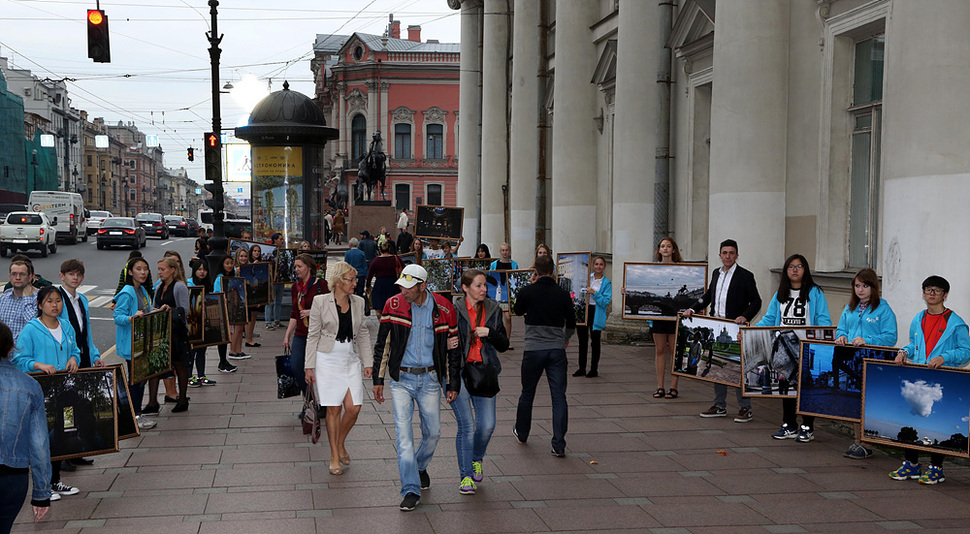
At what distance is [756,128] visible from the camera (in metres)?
12.8

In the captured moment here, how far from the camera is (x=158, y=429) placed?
10227 mm

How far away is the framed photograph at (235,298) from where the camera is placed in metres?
15.1

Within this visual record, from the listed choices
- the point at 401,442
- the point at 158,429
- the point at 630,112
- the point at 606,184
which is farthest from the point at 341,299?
the point at 606,184

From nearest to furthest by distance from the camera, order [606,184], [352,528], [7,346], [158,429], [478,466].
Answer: [7,346] → [352,528] → [478,466] → [158,429] → [606,184]

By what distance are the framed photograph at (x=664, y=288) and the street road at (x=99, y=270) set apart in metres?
7.06

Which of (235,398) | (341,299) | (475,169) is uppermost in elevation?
(475,169)

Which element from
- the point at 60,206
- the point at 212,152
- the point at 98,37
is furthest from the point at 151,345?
the point at 60,206

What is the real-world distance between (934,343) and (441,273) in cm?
1240

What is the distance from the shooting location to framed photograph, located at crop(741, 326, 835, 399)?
31.5ft

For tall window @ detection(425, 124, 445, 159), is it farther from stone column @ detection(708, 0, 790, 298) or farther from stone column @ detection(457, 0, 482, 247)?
stone column @ detection(708, 0, 790, 298)

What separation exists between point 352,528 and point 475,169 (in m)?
25.9

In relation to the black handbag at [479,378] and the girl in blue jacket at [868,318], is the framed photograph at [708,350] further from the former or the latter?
the black handbag at [479,378]

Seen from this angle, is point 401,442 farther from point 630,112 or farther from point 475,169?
point 475,169

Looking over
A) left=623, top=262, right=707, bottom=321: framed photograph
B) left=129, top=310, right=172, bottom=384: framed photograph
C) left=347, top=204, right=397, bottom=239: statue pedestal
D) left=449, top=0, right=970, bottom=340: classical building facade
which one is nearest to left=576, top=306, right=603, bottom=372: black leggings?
left=623, top=262, right=707, bottom=321: framed photograph
